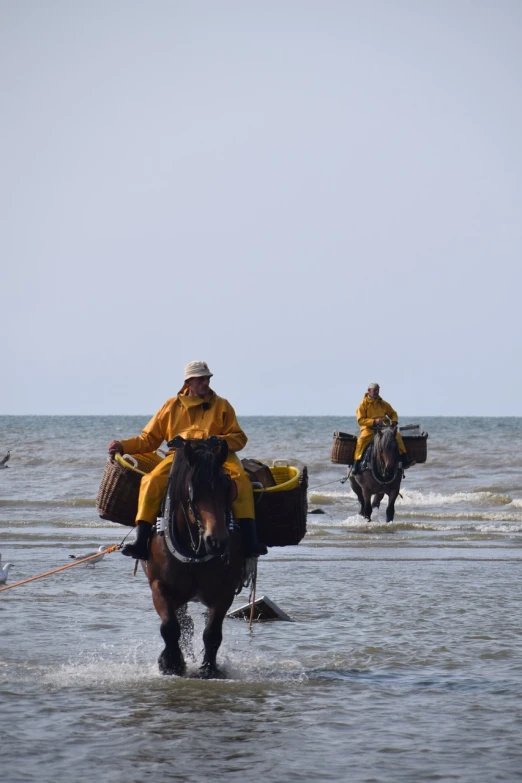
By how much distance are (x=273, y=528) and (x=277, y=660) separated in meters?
1.13

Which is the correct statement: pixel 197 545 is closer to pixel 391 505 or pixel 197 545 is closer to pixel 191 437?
pixel 191 437

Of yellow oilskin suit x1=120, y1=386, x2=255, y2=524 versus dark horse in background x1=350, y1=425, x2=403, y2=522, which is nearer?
yellow oilskin suit x1=120, y1=386, x2=255, y2=524

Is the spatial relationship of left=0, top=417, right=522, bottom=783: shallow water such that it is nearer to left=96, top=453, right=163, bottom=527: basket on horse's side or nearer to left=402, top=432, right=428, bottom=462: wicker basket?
left=96, top=453, right=163, bottom=527: basket on horse's side

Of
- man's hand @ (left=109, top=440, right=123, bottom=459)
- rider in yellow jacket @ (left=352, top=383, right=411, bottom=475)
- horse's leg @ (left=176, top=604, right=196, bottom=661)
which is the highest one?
rider in yellow jacket @ (left=352, top=383, right=411, bottom=475)

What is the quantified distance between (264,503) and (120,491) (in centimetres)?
106

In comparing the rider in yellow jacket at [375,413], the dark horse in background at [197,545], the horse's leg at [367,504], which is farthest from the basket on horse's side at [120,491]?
the horse's leg at [367,504]

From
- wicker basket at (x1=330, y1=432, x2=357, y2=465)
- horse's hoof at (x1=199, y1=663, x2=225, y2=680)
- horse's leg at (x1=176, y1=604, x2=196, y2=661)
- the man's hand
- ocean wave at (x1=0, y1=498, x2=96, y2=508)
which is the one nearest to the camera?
horse's hoof at (x1=199, y1=663, x2=225, y2=680)

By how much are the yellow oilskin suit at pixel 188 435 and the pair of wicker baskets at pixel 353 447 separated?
13.5 m

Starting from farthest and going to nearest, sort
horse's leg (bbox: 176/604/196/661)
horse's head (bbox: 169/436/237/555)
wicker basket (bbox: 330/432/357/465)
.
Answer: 1. wicker basket (bbox: 330/432/357/465)
2. horse's leg (bbox: 176/604/196/661)
3. horse's head (bbox: 169/436/237/555)

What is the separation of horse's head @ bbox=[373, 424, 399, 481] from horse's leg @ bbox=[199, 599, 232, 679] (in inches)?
501

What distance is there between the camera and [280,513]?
9344 mm

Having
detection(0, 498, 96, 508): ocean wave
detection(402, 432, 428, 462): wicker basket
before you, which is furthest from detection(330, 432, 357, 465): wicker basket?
detection(0, 498, 96, 508): ocean wave

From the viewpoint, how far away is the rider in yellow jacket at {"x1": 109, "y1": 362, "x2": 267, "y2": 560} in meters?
8.70

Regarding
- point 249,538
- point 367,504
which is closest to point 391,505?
point 367,504
